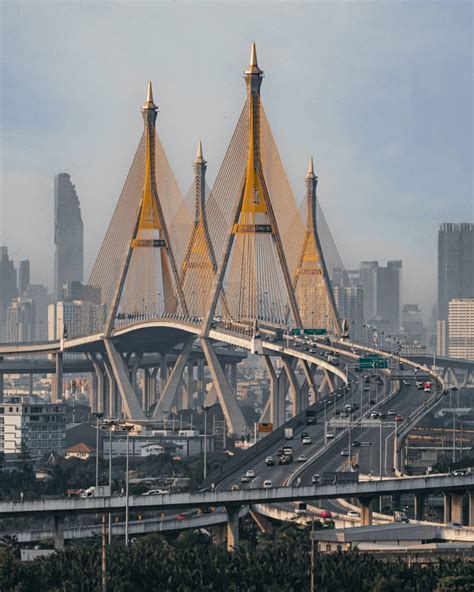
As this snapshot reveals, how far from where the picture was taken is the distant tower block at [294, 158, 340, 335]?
132 metres

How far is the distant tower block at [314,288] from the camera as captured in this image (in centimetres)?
13188

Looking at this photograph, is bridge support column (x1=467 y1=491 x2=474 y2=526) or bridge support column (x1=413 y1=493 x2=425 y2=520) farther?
bridge support column (x1=413 y1=493 x2=425 y2=520)

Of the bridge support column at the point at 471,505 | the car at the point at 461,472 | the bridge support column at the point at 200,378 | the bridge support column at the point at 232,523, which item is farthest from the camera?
the bridge support column at the point at 200,378

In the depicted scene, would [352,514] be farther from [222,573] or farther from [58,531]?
[222,573]

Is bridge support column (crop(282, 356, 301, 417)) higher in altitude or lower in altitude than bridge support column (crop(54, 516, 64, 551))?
higher

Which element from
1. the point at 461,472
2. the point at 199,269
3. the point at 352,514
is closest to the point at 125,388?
the point at 199,269

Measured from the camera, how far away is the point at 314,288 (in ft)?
434

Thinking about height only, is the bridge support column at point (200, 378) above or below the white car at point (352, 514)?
above

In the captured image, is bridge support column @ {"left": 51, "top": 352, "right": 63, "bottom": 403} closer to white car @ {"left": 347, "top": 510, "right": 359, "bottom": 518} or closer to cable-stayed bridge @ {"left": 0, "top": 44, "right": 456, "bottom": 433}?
cable-stayed bridge @ {"left": 0, "top": 44, "right": 456, "bottom": 433}

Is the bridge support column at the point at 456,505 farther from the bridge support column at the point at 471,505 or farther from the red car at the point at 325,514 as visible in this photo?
the red car at the point at 325,514

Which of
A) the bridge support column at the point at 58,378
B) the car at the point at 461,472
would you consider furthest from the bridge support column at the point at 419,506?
the bridge support column at the point at 58,378

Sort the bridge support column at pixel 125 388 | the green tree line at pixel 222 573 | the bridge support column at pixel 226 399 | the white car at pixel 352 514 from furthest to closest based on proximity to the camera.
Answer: the bridge support column at pixel 125 388 → the bridge support column at pixel 226 399 → the white car at pixel 352 514 → the green tree line at pixel 222 573

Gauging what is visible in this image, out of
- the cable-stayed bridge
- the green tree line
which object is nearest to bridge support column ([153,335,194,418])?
the cable-stayed bridge

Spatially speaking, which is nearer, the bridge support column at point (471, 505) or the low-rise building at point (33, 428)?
the bridge support column at point (471, 505)
